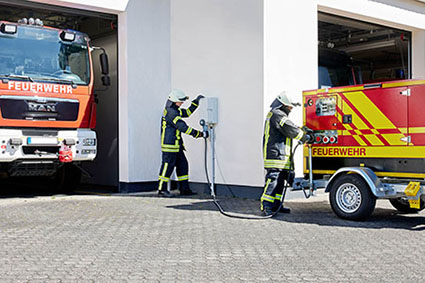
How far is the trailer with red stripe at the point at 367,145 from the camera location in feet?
24.0

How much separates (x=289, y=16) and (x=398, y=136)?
3.92 metres

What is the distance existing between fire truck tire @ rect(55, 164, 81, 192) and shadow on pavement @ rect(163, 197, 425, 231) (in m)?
3.16

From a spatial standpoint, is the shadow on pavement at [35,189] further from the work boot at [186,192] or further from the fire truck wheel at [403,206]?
the fire truck wheel at [403,206]

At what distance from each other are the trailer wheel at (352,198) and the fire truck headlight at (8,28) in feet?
21.1

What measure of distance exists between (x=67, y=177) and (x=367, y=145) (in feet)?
22.0

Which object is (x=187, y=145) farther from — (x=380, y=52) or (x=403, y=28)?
(x=380, y=52)

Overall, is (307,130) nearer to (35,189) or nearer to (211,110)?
(211,110)

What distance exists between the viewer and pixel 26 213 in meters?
8.54

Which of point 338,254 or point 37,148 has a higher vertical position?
point 37,148

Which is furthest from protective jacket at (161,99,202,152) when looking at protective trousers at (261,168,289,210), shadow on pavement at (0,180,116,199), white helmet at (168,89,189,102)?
protective trousers at (261,168,289,210)

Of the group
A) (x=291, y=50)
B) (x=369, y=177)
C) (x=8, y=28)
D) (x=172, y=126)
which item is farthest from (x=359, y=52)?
(x=8, y=28)

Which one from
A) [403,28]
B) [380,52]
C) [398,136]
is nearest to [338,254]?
[398,136]

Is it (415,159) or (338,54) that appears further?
(338,54)

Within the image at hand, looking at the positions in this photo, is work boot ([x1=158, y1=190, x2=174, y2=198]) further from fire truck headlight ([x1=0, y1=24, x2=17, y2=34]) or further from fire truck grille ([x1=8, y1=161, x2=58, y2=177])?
fire truck headlight ([x1=0, y1=24, x2=17, y2=34])
